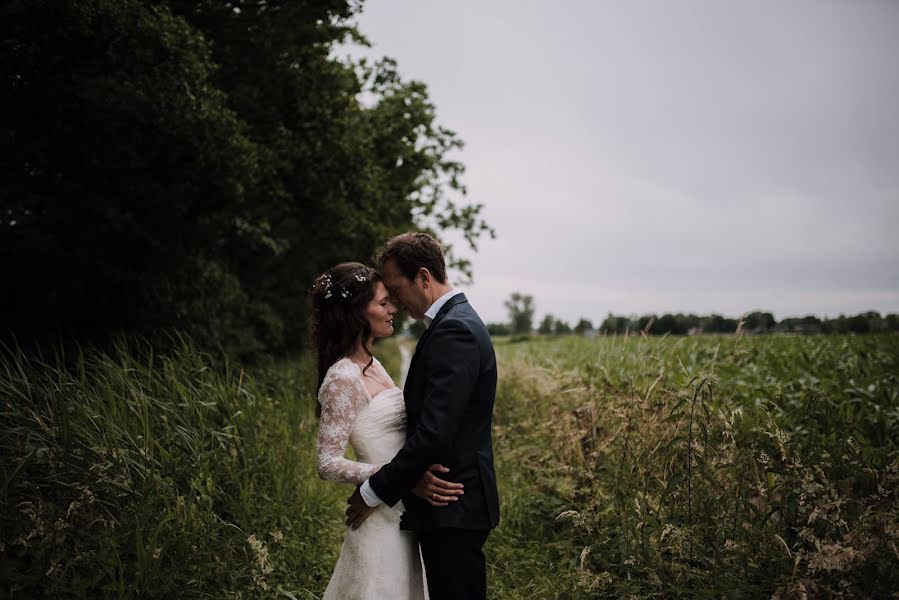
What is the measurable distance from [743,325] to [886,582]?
172cm

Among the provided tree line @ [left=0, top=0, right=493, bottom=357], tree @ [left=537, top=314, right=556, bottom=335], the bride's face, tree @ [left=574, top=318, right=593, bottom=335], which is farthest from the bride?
tree @ [left=537, top=314, right=556, bottom=335]

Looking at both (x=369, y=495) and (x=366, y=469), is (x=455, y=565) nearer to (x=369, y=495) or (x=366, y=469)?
(x=369, y=495)

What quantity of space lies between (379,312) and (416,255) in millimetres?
491

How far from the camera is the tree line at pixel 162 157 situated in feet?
24.0

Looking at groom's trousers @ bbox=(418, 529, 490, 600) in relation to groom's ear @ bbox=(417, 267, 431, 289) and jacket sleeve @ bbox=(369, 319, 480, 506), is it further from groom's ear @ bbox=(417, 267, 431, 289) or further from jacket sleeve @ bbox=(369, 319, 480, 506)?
groom's ear @ bbox=(417, 267, 431, 289)

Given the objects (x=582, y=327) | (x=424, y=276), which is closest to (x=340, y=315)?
(x=424, y=276)

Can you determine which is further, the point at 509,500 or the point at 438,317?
the point at 509,500

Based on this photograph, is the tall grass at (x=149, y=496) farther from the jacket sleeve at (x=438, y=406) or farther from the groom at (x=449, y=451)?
the jacket sleeve at (x=438, y=406)

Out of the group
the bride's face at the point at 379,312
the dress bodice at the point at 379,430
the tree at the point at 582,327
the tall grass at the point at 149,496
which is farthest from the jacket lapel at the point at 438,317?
the tree at the point at 582,327

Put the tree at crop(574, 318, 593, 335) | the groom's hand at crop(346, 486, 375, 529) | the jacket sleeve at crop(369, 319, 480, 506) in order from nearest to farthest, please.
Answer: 1. the jacket sleeve at crop(369, 319, 480, 506)
2. the groom's hand at crop(346, 486, 375, 529)
3. the tree at crop(574, 318, 593, 335)

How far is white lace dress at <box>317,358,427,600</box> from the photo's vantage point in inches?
107

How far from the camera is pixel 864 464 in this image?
3.33m

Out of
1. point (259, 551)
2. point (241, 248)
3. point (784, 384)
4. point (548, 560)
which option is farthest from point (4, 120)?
point (784, 384)

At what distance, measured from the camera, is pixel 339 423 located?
9.30 feet
